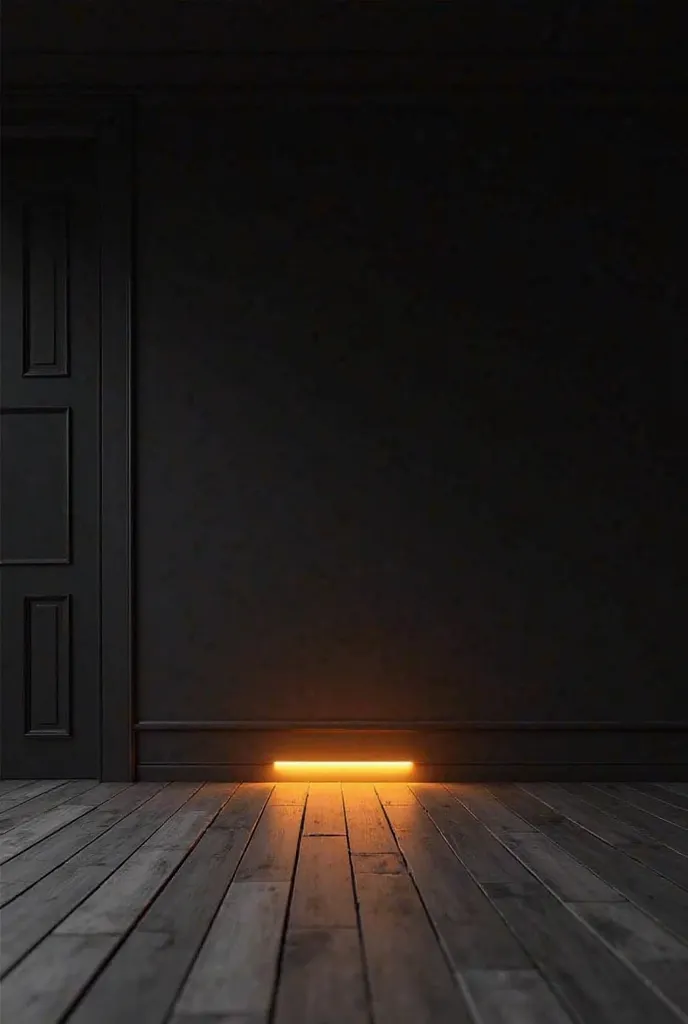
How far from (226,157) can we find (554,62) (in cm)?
122

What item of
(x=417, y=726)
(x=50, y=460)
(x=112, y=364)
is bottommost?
(x=417, y=726)

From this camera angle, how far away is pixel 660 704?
12.7 ft

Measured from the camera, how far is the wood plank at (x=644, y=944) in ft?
5.46

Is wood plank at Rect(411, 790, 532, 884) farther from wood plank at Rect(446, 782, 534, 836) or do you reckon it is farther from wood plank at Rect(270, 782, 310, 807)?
wood plank at Rect(270, 782, 310, 807)

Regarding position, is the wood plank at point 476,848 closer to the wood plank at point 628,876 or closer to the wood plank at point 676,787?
the wood plank at point 628,876

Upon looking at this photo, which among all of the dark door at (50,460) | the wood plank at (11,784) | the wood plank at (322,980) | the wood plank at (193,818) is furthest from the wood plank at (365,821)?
the wood plank at (11,784)

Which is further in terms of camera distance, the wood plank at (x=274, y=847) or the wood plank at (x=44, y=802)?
the wood plank at (x=44, y=802)

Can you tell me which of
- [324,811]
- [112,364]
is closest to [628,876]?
[324,811]

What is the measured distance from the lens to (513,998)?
5.25ft

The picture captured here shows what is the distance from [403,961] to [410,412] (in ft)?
8.02

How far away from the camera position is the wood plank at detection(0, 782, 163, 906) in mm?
2316

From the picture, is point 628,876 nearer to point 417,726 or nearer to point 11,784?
point 417,726

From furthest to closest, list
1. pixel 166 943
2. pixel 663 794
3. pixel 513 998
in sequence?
1. pixel 663 794
2. pixel 166 943
3. pixel 513 998

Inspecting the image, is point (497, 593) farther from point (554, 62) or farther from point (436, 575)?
point (554, 62)
